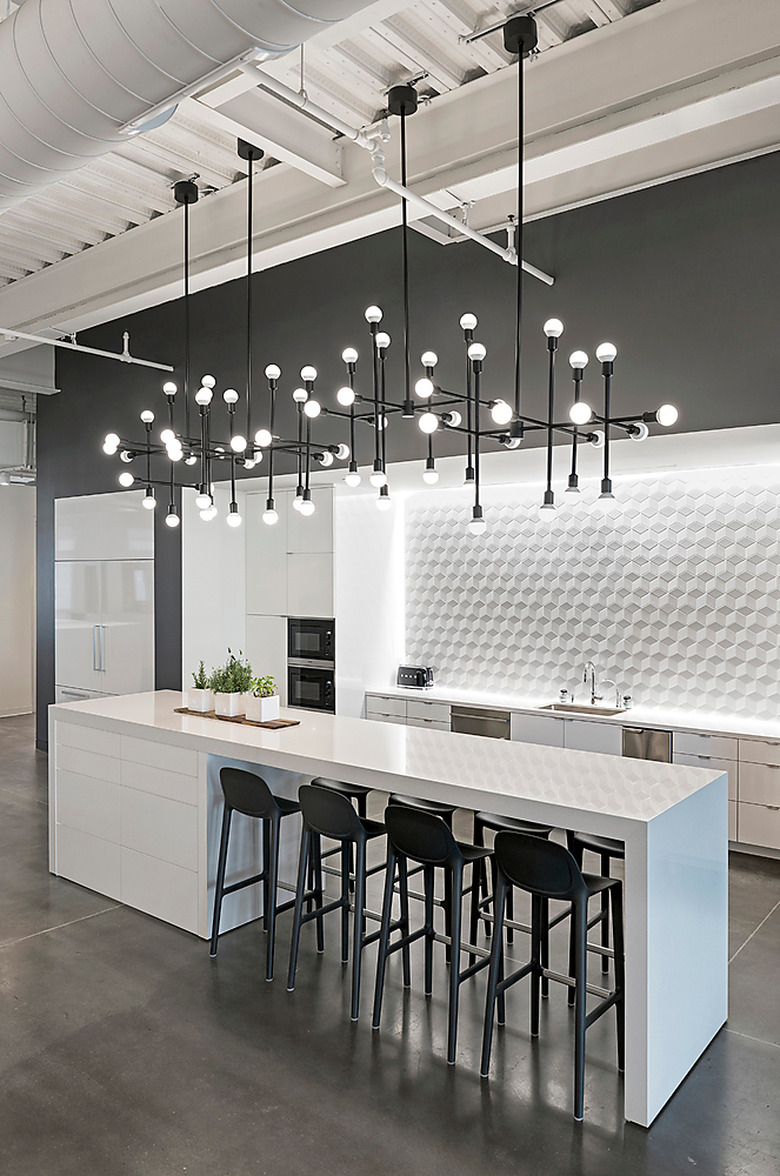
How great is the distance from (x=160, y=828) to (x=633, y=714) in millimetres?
3166

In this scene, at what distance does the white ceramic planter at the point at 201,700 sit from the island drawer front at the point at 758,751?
121 inches

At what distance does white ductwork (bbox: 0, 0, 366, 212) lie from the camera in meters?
1.86

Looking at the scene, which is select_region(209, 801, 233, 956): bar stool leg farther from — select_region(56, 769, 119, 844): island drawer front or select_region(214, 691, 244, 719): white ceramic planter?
select_region(56, 769, 119, 844): island drawer front

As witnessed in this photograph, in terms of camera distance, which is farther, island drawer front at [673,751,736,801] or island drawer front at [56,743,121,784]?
island drawer front at [673,751,736,801]

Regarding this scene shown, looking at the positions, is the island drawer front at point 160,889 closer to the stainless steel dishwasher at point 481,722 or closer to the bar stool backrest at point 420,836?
the bar stool backrest at point 420,836

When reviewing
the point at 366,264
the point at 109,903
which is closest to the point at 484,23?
the point at 366,264

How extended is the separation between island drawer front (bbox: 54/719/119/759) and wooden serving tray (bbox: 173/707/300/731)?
1.21 feet

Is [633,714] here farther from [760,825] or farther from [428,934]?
[428,934]

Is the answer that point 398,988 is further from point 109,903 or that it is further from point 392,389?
point 392,389

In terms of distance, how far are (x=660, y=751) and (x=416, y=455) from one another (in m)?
2.40

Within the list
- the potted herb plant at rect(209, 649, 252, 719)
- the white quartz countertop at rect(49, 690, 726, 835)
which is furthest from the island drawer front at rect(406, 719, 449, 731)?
the potted herb plant at rect(209, 649, 252, 719)

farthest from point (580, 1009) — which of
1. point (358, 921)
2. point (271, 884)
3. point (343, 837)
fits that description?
point (271, 884)

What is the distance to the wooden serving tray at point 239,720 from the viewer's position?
419 cm

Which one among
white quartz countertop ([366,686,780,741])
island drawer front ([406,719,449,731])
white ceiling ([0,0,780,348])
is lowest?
island drawer front ([406,719,449,731])
